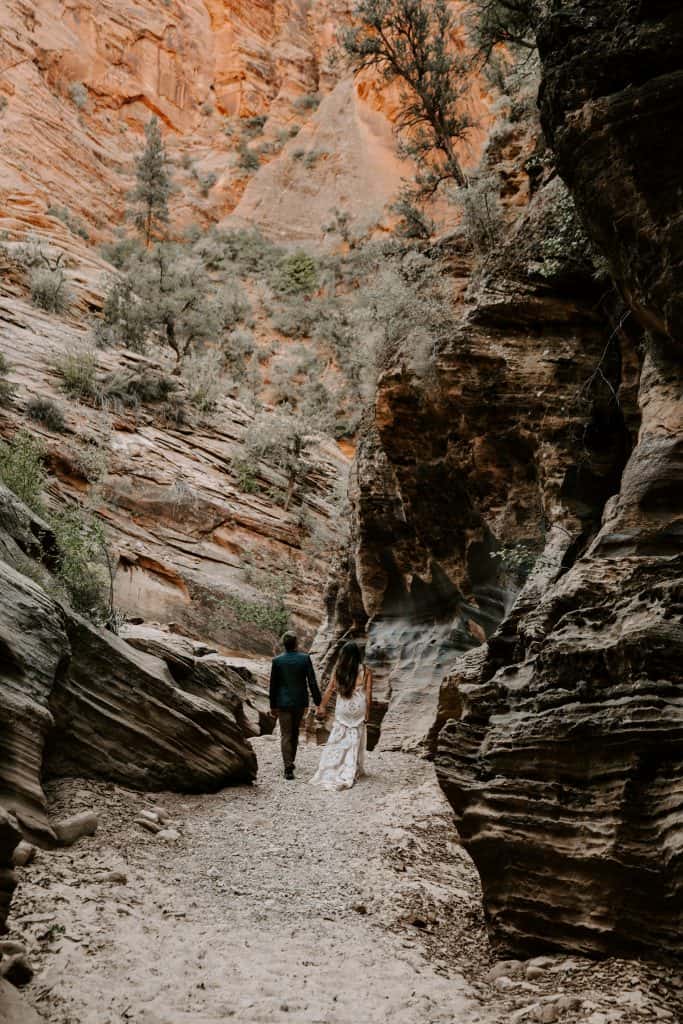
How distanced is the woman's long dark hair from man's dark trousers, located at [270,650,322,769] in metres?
0.29

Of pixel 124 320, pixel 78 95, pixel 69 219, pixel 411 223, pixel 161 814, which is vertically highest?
pixel 78 95

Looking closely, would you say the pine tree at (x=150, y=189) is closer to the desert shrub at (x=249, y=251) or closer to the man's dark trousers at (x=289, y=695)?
the desert shrub at (x=249, y=251)

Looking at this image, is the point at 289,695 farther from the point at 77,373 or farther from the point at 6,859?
the point at 77,373

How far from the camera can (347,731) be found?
25.5 feet

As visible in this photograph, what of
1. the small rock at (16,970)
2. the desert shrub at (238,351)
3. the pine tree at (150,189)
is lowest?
the small rock at (16,970)

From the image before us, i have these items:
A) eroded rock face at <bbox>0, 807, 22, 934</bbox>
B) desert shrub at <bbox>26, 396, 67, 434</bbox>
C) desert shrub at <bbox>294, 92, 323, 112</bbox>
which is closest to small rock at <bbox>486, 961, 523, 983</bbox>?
eroded rock face at <bbox>0, 807, 22, 934</bbox>

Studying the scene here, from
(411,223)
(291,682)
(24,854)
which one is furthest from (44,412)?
(24,854)

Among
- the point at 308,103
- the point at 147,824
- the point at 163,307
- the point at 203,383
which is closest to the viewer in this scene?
the point at 147,824

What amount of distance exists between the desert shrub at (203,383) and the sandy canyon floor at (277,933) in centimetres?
1892

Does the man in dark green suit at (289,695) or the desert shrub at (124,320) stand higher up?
the desert shrub at (124,320)

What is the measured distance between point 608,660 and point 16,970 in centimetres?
308

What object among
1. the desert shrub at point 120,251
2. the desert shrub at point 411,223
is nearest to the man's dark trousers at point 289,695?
the desert shrub at point 411,223

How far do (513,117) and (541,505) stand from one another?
8.14m

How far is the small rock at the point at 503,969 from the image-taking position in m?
3.42
